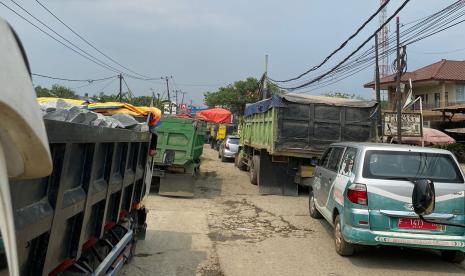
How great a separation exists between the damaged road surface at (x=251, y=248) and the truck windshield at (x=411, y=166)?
130 centimetres

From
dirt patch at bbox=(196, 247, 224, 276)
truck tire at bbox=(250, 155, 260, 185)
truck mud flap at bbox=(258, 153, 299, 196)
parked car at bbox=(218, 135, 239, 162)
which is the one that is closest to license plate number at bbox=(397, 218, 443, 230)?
dirt patch at bbox=(196, 247, 224, 276)

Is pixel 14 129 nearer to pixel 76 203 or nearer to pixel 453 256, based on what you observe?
pixel 76 203

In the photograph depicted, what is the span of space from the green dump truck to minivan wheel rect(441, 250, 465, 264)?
7191mm

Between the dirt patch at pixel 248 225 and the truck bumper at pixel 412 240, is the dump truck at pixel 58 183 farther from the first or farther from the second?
the truck bumper at pixel 412 240

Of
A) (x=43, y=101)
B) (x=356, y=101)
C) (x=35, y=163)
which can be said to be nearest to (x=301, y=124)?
(x=356, y=101)

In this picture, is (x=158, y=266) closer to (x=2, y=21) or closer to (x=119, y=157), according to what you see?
(x=119, y=157)

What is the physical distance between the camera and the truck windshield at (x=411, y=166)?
7.11 metres

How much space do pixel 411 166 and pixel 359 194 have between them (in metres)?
0.99

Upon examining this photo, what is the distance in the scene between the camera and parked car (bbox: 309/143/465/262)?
6766mm

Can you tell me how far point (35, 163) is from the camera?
4.76 feet

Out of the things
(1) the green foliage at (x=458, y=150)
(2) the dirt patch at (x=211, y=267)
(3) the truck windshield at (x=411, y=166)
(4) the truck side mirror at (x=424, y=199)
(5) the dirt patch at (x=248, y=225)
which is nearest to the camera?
(4) the truck side mirror at (x=424, y=199)

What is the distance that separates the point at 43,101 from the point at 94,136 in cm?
220

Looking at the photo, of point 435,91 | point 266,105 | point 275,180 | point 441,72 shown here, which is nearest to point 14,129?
point 275,180

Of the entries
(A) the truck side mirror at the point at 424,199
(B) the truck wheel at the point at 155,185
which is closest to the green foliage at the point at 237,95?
(B) the truck wheel at the point at 155,185
